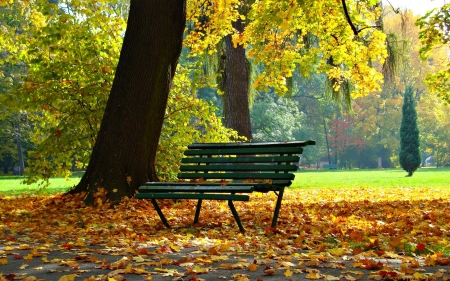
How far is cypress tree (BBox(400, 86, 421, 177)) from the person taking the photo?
29359mm

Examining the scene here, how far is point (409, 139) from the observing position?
2991cm

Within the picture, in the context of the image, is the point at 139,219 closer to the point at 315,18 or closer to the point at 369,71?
the point at 315,18

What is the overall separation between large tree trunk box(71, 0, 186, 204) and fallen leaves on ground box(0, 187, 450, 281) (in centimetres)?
41

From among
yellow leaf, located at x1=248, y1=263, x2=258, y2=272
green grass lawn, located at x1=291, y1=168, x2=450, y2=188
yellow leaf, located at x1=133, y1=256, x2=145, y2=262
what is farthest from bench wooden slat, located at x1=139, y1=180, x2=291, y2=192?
green grass lawn, located at x1=291, y1=168, x2=450, y2=188

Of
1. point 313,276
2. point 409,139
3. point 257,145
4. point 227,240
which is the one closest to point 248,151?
point 257,145

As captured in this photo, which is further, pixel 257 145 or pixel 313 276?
pixel 257 145

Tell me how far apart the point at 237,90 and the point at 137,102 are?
8.32m

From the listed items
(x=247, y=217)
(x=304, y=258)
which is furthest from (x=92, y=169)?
(x=304, y=258)

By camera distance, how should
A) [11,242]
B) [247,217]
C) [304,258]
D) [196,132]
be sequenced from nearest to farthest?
1. [304,258]
2. [11,242]
3. [247,217]
4. [196,132]

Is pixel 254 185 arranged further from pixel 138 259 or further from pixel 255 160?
pixel 138 259

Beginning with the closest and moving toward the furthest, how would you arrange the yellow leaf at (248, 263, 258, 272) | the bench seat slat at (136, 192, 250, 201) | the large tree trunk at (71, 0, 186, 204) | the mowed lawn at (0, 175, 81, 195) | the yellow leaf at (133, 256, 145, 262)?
the yellow leaf at (248, 263, 258, 272), the yellow leaf at (133, 256, 145, 262), the bench seat slat at (136, 192, 250, 201), the large tree trunk at (71, 0, 186, 204), the mowed lawn at (0, 175, 81, 195)

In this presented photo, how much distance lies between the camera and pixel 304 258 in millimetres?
4762

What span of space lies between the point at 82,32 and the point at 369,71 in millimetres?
6778

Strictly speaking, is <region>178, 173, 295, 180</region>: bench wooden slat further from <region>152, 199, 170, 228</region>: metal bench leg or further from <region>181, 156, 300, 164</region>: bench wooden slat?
<region>152, 199, 170, 228</region>: metal bench leg
